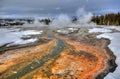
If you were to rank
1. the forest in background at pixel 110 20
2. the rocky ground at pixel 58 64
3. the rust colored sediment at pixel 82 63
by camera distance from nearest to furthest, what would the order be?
the rocky ground at pixel 58 64
the rust colored sediment at pixel 82 63
the forest in background at pixel 110 20

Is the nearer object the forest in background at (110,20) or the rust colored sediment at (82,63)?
the rust colored sediment at (82,63)

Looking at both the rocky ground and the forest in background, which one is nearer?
the rocky ground

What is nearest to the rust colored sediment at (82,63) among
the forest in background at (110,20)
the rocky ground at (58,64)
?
the rocky ground at (58,64)

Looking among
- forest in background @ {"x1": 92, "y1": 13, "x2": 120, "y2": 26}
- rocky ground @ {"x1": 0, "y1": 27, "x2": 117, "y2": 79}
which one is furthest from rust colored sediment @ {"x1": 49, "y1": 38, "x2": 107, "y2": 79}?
forest in background @ {"x1": 92, "y1": 13, "x2": 120, "y2": 26}

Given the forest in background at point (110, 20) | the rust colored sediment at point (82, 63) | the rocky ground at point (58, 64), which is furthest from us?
the forest in background at point (110, 20)

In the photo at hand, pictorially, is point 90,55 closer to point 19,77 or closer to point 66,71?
point 66,71

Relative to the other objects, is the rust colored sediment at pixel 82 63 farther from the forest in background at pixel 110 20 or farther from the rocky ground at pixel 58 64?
the forest in background at pixel 110 20

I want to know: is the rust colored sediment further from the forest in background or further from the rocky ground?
the forest in background

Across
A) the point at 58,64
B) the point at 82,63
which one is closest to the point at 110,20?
the point at 82,63

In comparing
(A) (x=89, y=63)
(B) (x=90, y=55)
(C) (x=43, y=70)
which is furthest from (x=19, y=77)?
(B) (x=90, y=55)

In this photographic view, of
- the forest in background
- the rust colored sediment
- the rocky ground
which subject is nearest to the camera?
the rocky ground

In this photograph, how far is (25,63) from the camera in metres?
20.4

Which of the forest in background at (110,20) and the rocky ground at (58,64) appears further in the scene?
the forest in background at (110,20)

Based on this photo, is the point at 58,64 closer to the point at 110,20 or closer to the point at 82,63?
the point at 82,63
